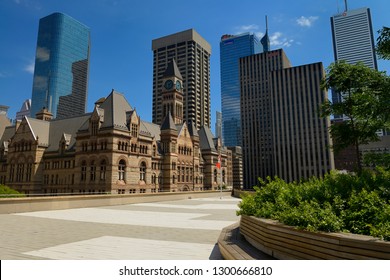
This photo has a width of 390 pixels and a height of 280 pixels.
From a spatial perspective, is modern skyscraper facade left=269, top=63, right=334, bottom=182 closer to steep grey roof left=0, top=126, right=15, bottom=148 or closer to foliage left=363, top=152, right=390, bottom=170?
steep grey roof left=0, top=126, right=15, bottom=148

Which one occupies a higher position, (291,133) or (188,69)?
(188,69)

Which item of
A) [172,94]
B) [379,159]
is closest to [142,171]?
[172,94]

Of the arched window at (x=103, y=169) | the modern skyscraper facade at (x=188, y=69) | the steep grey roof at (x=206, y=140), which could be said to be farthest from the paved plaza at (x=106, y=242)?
the modern skyscraper facade at (x=188, y=69)

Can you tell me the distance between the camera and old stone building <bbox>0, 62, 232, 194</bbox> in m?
53.1

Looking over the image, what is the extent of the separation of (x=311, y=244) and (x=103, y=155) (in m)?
50.0

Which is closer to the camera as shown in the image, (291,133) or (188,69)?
(291,133)

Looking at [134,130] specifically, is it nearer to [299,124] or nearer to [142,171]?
[142,171]

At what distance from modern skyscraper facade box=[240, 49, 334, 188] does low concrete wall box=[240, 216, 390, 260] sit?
127404mm

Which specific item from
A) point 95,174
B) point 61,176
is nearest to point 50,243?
point 95,174

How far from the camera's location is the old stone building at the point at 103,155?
174ft

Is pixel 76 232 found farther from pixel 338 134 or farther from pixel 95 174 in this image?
pixel 95 174

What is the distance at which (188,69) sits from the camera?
164750 mm

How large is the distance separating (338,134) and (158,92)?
152657mm

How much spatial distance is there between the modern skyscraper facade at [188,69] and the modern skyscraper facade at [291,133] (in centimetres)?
3369
